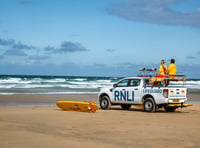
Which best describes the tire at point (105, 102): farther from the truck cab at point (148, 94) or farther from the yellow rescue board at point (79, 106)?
the yellow rescue board at point (79, 106)

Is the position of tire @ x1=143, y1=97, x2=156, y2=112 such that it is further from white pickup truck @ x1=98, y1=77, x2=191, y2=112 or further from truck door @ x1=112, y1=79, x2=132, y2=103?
truck door @ x1=112, y1=79, x2=132, y2=103

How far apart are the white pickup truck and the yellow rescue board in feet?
7.71

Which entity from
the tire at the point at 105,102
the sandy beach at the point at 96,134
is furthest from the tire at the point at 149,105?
the sandy beach at the point at 96,134

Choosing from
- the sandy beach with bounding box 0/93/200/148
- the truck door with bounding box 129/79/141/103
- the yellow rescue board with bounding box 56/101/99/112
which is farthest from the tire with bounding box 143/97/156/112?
the sandy beach with bounding box 0/93/200/148

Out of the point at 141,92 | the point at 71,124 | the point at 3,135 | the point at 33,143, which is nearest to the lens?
the point at 33,143

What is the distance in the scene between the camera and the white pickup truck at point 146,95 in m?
17.2

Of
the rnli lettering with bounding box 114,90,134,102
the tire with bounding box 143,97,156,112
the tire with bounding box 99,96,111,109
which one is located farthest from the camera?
the tire with bounding box 99,96,111,109

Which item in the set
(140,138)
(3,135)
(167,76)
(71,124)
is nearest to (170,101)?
(167,76)

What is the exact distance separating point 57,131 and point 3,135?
1.63 meters

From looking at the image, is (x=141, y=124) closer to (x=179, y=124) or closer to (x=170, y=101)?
(x=179, y=124)

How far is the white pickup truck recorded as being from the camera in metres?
17.2

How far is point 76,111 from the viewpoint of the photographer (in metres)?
17.5

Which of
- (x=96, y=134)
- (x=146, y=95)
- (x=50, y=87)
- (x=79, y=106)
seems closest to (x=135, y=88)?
(x=146, y=95)

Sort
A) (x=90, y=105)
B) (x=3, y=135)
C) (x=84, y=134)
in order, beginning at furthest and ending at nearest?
(x=90, y=105) < (x=84, y=134) < (x=3, y=135)
